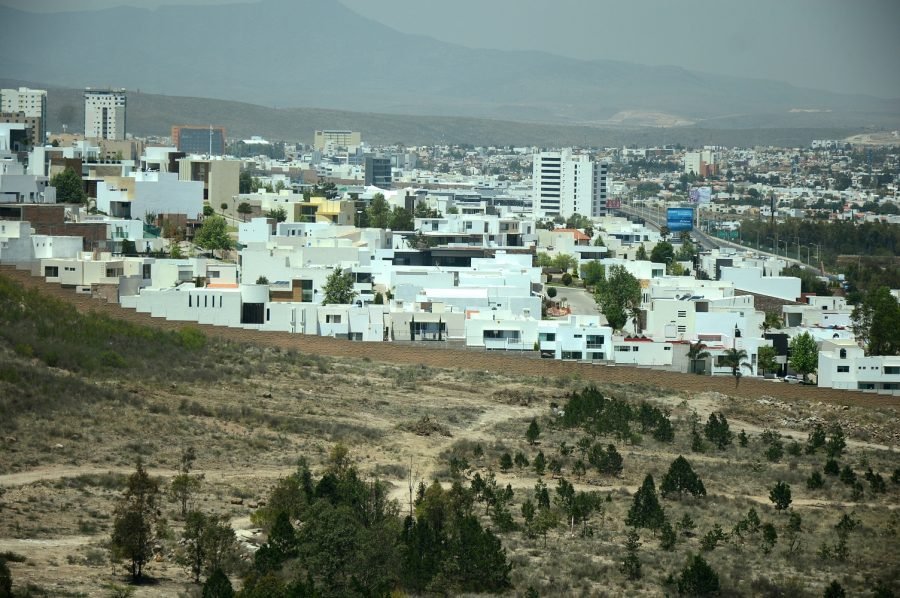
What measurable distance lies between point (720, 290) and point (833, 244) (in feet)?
121

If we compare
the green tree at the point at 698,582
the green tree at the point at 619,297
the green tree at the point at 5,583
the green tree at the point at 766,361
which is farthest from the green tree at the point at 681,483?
the green tree at the point at 619,297

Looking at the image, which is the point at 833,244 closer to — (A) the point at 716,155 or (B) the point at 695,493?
(B) the point at 695,493

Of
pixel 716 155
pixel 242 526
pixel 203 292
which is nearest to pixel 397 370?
pixel 203 292

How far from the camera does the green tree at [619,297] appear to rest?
3919 cm

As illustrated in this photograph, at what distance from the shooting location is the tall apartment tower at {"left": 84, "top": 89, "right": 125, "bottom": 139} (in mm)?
102438

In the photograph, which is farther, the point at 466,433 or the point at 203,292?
the point at 203,292

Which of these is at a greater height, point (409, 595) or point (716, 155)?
point (716, 155)

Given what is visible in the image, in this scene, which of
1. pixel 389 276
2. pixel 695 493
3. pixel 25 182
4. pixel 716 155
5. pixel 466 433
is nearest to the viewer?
pixel 695 493

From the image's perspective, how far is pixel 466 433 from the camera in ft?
91.8

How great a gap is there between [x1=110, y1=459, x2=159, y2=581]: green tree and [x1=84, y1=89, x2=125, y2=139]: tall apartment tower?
8447 cm

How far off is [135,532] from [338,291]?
20999 millimetres

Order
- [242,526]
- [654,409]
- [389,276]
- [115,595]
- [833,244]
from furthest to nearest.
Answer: [833,244] < [389,276] < [654,409] < [242,526] < [115,595]

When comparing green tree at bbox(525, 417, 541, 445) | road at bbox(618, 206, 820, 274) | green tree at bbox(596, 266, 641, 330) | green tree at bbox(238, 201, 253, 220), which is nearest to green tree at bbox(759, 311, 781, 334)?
green tree at bbox(596, 266, 641, 330)

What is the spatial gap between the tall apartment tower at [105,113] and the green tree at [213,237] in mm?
57731
